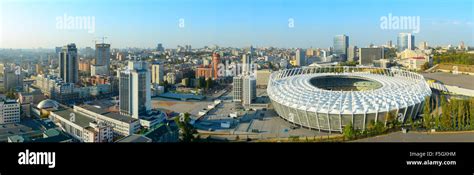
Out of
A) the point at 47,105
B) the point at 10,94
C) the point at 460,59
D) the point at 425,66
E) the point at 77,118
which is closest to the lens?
the point at 77,118

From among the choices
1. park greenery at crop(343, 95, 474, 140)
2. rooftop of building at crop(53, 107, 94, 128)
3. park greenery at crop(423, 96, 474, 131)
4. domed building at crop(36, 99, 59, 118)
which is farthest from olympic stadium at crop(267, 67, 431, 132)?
domed building at crop(36, 99, 59, 118)

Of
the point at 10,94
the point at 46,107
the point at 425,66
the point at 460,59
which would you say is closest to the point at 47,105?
the point at 46,107

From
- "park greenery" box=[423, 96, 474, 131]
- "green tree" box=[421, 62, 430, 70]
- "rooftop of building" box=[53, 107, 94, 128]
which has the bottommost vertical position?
"rooftop of building" box=[53, 107, 94, 128]

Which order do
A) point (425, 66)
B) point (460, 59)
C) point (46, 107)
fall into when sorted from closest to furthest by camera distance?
point (46, 107)
point (460, 59)
point (425, 66)

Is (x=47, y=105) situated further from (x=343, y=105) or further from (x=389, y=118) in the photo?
(x=389, y=118)

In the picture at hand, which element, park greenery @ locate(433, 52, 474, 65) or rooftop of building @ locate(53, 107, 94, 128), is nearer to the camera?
A: rooftop of building @ locate(53, 107, 94, 128)

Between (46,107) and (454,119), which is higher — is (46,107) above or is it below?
below

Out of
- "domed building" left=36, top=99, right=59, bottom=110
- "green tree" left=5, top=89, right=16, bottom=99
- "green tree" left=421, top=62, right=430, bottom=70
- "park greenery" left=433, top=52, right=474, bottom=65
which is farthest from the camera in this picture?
"green tree" left=421, top=62, right=430, bottom=70

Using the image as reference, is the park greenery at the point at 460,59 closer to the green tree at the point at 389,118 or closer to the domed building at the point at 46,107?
the green tree at the point at 389,118

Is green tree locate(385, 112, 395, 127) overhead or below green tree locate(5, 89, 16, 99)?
below

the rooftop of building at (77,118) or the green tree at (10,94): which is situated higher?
the green tree at (10,94)

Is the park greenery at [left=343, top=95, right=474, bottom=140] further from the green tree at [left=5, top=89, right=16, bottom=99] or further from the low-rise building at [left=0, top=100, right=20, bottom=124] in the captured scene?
the green tree at [left=5, top=89, right=16, bottom=99]

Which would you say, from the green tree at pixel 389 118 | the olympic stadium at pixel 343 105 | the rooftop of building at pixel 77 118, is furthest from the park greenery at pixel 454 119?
the rooftop of building at pixel 77 118
